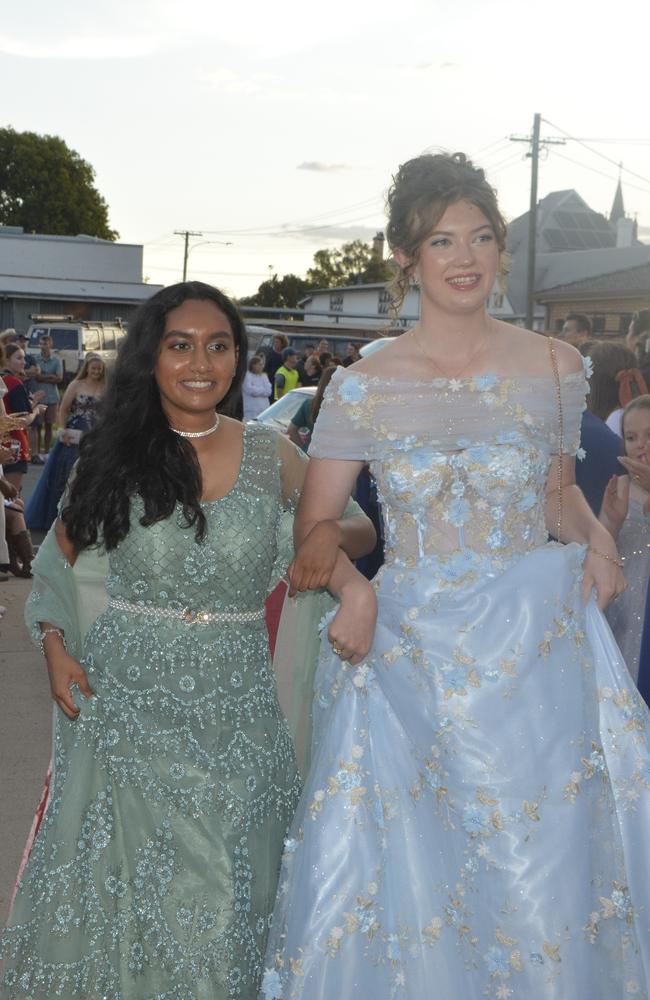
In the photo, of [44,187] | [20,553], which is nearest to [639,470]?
[20,553]

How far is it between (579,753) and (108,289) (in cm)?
5588

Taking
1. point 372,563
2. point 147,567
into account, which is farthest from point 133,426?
point 372,563

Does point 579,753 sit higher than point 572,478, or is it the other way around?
point 572,478

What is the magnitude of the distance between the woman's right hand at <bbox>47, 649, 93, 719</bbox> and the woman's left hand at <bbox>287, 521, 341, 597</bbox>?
2.17ft

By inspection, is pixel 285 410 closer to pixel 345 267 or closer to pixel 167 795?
pixel 167 795

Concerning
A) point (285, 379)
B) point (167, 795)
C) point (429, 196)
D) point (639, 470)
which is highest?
point (429, 196)

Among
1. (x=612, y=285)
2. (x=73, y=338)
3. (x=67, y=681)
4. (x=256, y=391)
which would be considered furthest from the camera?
(x=612, y=285)

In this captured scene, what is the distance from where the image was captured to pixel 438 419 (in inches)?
123

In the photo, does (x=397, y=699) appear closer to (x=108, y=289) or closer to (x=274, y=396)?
(x=274, y=396)

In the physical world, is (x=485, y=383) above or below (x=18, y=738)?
above

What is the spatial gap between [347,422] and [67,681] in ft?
3.32

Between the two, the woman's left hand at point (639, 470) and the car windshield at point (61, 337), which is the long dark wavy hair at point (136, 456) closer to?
the woman's left hand at point (639, 470)
